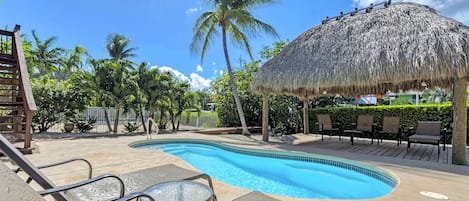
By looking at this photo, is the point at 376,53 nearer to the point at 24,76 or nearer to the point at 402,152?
the point at 402,152

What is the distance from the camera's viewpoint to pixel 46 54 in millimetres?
20094

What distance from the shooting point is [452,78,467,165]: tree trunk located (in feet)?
17.5

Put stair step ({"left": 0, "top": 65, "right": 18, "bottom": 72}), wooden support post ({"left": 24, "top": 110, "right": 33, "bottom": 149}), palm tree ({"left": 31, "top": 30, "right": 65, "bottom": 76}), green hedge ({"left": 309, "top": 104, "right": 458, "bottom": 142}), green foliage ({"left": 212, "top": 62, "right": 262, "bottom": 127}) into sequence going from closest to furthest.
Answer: wooden support post ({"left": 24, "top": 110, "right": 33, "bottom": 149}), stair step ({"left": 0, "top": 65, "right": 18, "bottom": 72}), green hedge ({"left": 309, "top": 104, "right": 458, "bottom": 142}), green foliage ({"left": 212, "top": 62, "right": 262, "bottom": 127}), palm tree ({"left": 31, "top": 30, "right": 65, "bottom": 76})

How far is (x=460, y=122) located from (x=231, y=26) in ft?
28.2

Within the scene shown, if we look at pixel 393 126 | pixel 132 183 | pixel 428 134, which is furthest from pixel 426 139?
pixel 132 183

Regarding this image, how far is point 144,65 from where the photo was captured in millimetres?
12242

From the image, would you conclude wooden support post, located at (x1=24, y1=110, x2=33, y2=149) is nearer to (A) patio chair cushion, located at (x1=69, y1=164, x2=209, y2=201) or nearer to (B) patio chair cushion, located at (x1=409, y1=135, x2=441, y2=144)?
(A) patio chair cushion, located at (x1=69, y1=164, x2=209, y2=201)

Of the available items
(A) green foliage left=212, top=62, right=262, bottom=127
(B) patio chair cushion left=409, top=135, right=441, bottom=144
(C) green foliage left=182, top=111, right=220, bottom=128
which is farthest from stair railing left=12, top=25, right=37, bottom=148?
(C) green foliage left=182, top=111, right=220, bottom=128

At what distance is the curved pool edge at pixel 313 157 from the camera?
15.6 ft

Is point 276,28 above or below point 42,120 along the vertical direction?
above

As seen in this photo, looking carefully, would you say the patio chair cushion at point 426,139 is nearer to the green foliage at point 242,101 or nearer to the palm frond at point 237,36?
the palm frond at point 237,36

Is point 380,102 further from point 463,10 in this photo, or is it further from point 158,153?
point 158,153

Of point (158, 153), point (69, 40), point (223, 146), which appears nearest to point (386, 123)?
point (223, 146)

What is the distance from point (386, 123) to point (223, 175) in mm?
5626
